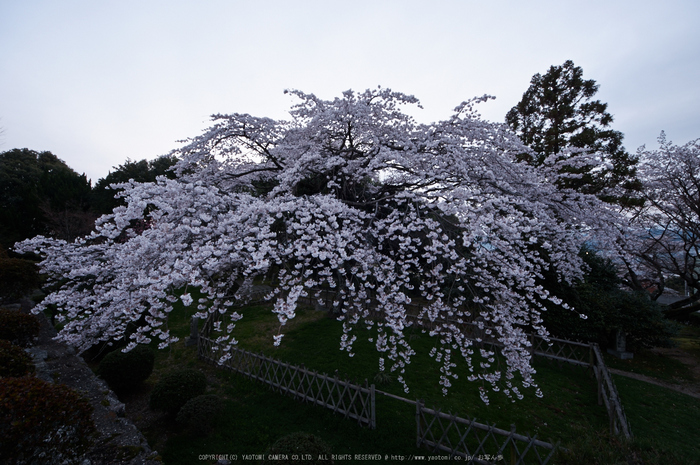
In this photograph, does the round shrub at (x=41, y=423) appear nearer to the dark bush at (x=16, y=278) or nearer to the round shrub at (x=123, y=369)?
the round shrub at (x=123, y=369)

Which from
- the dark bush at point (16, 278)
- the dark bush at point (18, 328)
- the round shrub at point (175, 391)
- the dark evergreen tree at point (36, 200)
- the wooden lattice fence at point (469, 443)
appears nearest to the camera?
the wooden lattice fence at point (469, 443)

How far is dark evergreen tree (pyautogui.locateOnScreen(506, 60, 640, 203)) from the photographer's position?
501 inches

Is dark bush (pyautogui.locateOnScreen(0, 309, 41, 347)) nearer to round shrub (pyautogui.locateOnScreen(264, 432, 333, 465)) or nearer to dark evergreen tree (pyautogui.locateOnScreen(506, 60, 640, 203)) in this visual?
round shrub (pyautogui.locateOnScreen(264, 432, 333, 465))

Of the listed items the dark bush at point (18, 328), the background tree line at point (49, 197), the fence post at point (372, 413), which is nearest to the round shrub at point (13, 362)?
the dark bush at point (18, 328)

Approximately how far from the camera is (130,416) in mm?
6230

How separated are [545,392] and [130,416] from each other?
375 inches

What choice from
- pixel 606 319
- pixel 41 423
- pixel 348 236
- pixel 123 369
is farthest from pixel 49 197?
pixel 606 319

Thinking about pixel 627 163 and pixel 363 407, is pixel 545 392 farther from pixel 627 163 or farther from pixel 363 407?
pixel 627 163

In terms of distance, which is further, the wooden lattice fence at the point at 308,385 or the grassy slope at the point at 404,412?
the wooden lattice fence at the point at 308,385

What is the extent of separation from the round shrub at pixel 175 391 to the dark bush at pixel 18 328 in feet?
9.29

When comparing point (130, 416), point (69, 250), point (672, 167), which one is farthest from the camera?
point (672, 167)

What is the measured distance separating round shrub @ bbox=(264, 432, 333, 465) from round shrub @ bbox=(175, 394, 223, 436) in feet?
6.24

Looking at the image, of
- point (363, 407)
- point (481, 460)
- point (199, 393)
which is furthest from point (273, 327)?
point (481, 460)

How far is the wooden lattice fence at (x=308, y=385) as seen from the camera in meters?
5.78
